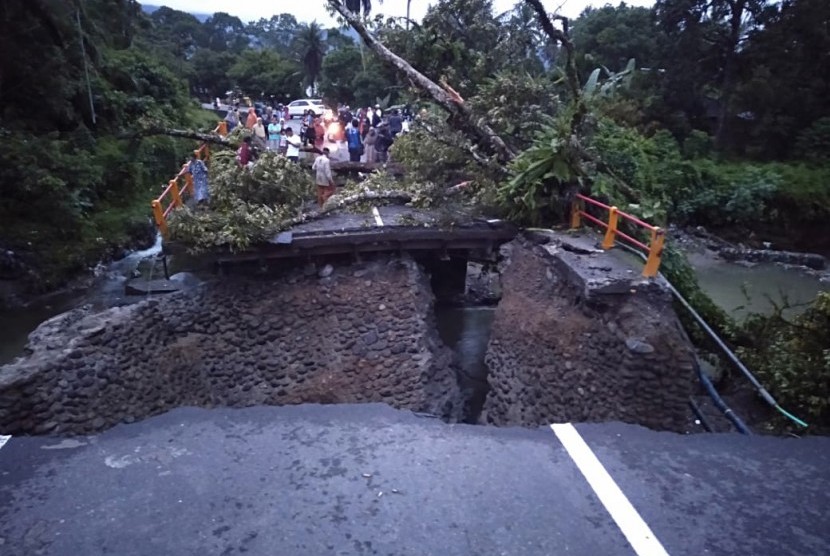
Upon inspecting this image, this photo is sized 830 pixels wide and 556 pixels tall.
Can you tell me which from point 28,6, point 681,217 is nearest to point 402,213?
point 28,6

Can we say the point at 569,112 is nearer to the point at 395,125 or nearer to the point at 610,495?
the point at 610,495

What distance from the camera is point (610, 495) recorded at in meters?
4.71

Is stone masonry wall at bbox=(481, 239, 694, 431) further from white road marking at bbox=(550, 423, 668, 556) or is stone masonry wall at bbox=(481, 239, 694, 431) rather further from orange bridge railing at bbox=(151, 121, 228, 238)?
orange bridge railing at bbox=(151, 121, 228, 238)

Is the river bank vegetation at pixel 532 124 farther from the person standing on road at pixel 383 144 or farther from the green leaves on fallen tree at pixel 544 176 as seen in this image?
the person standing on road at pixel 383 144

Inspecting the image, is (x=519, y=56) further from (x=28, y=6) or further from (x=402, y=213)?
(x=28, y=6)

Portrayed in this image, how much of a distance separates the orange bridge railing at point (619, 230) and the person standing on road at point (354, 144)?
315 inches

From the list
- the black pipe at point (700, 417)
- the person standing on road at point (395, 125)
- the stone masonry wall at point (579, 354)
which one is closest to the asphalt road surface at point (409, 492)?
the stone masonry wall at point (579, 354)

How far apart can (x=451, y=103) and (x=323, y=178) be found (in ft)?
10.8

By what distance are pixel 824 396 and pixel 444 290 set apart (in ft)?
34.2

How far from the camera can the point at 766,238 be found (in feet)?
79.2

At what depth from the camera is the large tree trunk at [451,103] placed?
11812 millimetres

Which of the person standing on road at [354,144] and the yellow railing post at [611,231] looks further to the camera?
the person standing on road at [354,144]

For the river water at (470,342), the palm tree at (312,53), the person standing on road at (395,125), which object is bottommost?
the river water at (470,342)

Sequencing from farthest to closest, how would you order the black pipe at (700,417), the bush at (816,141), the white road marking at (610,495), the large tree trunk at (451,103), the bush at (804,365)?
the bush at (816,141)
the large tree trunk at (451,103)
the black pipe at (700,417)
the bush at (804,365)
the white road marking at (610,495)
